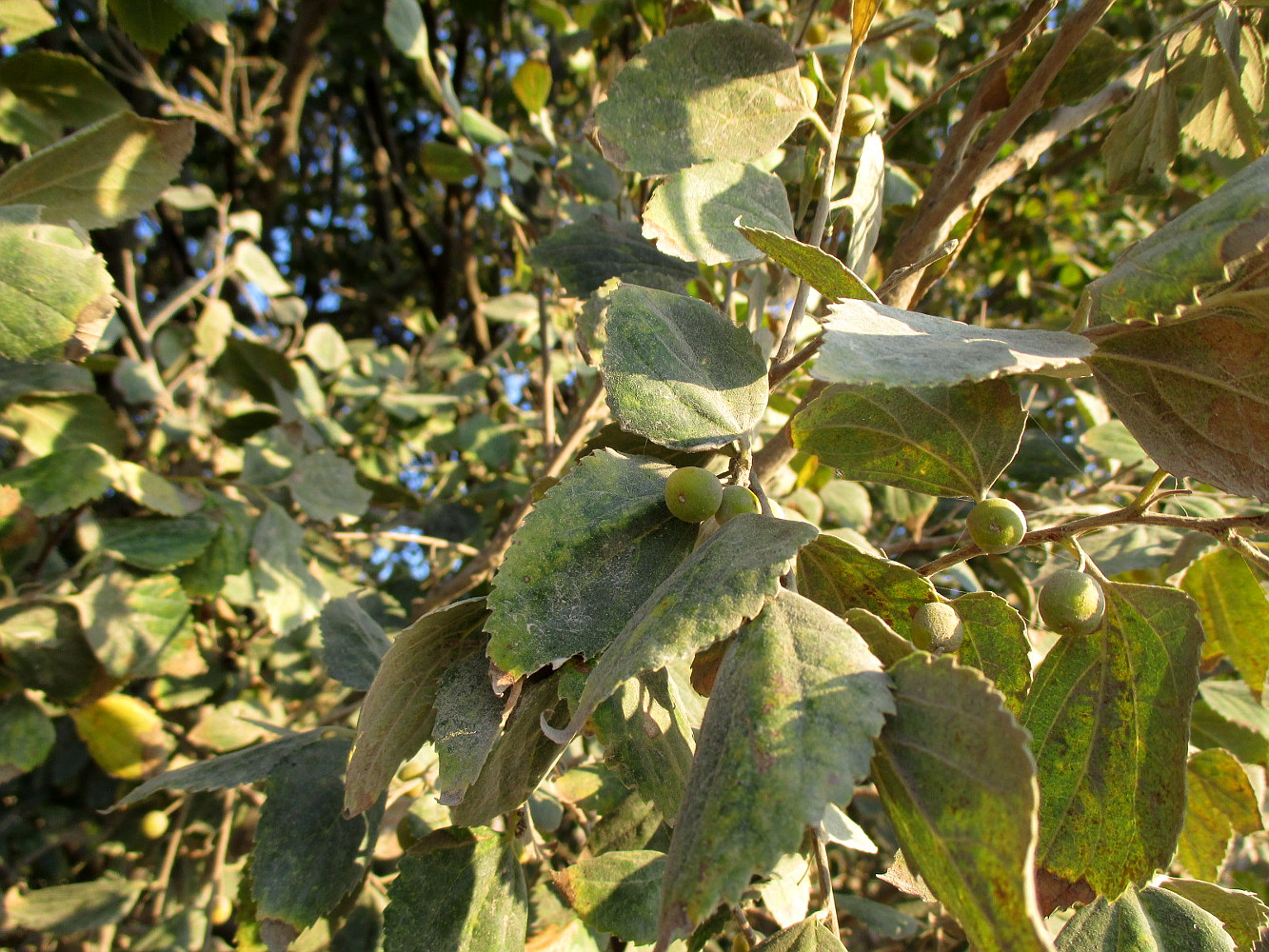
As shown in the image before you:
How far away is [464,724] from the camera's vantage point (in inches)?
26.3

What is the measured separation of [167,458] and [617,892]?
2.51 m

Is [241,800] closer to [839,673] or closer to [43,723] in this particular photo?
[43,723]

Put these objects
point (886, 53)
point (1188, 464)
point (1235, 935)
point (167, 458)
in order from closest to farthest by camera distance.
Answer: point (1188, 464), point (1235, 935), point (886, 53), point (167, 458)

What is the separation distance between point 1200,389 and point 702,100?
2.07 feet

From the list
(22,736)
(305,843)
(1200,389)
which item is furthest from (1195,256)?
(22,736)

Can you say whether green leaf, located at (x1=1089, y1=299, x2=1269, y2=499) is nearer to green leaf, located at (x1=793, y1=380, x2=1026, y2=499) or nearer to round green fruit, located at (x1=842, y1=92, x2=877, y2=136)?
green leaf, located at (x1=793, y1=380, x2=1026, y2=499)

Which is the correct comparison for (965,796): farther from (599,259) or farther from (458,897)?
(599,259)

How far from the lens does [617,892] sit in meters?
1.01

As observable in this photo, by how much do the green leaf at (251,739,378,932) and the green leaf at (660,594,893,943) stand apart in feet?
2.08

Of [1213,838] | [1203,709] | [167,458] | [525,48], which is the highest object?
[525,48]


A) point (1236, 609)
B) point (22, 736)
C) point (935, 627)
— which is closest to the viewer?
point (935, 627)

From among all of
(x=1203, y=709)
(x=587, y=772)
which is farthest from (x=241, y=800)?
(x=1203, y=709)

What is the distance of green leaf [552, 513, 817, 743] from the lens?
51 cm

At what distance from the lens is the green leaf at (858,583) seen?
0.66 metres
